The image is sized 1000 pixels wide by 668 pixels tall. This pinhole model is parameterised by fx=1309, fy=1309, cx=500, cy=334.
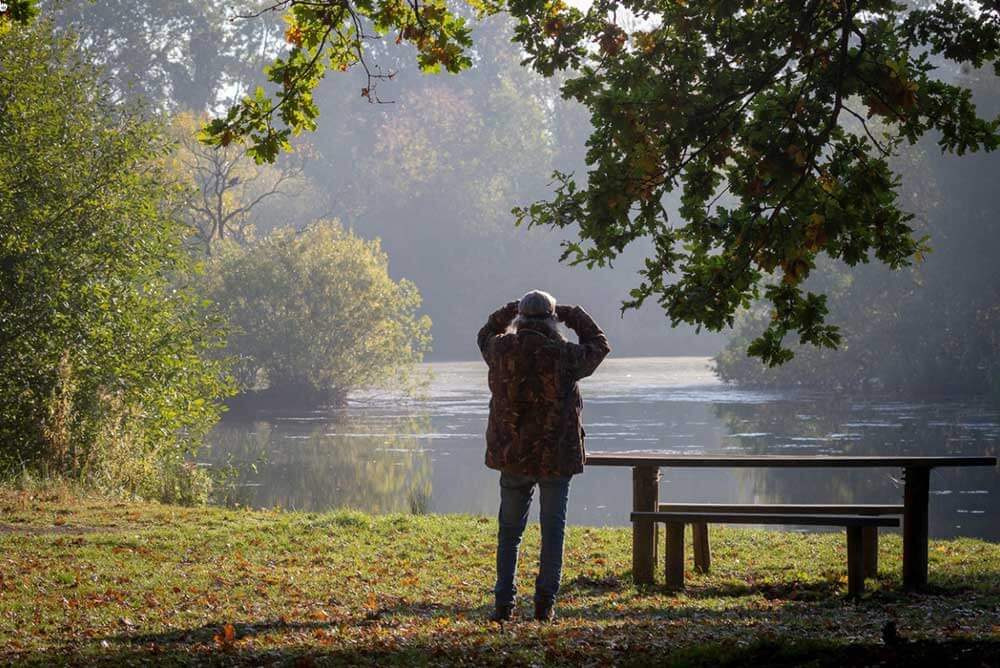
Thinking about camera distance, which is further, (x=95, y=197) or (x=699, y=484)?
(x=699, y=484)

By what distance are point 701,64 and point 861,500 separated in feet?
44.8

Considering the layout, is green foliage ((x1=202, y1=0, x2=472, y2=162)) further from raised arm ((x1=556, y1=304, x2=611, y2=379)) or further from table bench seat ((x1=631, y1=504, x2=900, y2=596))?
table bench seat ((x1=631, y1=504, x2=900, y2=596))

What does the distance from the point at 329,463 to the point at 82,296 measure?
383 inches

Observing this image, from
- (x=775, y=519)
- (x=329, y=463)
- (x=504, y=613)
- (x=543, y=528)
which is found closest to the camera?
(x=543, y=528)

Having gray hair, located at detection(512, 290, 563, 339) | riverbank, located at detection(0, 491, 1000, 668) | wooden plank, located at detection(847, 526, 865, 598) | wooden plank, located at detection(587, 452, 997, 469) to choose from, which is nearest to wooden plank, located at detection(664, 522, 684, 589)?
riverbank, located at detection(0, 491, 1000, 668)

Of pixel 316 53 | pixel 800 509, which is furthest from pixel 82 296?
pixel 800 509

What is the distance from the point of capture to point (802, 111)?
27.9 feet

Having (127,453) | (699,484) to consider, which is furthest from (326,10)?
(699,484)

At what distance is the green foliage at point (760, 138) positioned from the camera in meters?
8.22

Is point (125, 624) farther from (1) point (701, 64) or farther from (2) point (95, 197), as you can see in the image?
(2) point (95, 197)

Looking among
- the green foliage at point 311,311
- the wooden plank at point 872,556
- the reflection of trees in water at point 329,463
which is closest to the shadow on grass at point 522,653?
the wooden plank at point 872,556

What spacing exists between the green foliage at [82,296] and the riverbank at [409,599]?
125 inches

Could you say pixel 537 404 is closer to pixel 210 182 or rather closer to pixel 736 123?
pixel 736 123

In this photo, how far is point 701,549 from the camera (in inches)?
412
